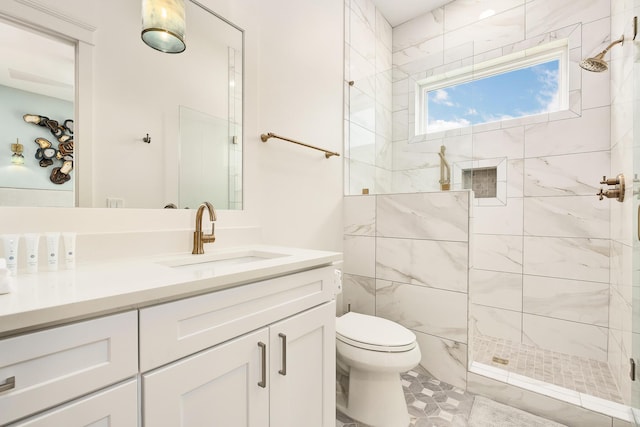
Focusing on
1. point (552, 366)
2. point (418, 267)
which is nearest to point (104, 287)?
point (418, 267)

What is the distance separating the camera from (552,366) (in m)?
1.94

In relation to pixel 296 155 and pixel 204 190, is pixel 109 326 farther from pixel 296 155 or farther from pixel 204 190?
pixel 296 155

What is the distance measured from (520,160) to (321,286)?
2037 millimetres

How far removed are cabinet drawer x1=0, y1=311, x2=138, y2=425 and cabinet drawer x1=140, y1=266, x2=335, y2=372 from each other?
0.14ft

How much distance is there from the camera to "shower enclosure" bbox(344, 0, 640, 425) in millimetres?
1780

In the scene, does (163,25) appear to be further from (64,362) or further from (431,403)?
(431,403)

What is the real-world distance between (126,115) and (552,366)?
2.81m

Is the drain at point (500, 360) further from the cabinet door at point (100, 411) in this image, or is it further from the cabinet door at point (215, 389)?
the cabinet door at point (100, 411)

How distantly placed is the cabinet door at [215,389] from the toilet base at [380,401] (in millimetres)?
736

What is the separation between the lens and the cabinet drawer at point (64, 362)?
499 millimetres

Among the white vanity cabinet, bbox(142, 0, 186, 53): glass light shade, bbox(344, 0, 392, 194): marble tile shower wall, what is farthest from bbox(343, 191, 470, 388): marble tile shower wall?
bbox(142, 0, 186, 53): glass light shade

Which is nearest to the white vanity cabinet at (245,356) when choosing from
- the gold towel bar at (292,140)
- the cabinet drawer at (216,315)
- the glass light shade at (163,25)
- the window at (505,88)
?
the cabinet drawer at (216,315)

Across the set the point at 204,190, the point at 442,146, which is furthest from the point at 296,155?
the point at 442,146

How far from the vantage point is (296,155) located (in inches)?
73.9
